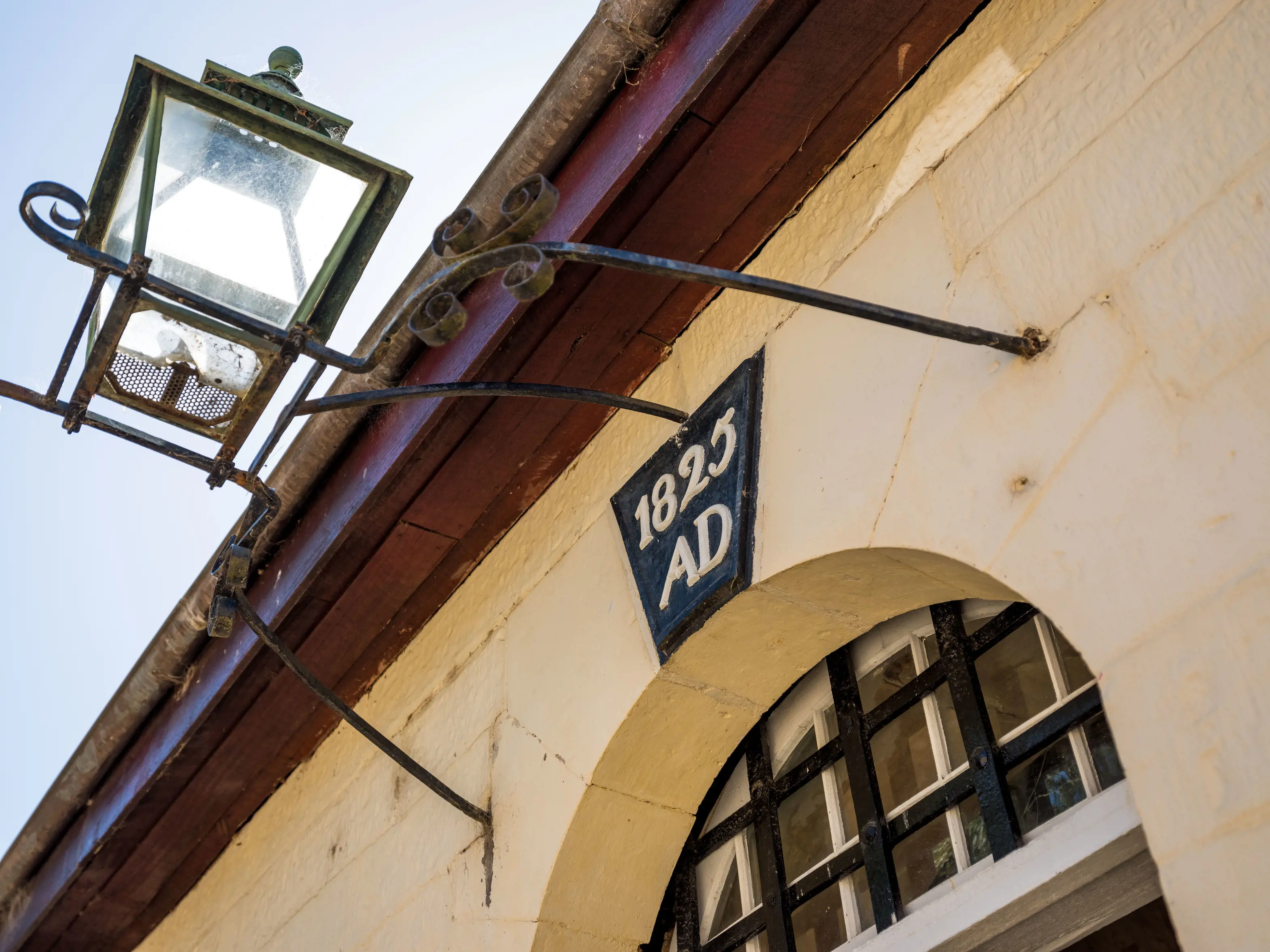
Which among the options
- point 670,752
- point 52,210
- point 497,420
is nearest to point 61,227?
point 52,210

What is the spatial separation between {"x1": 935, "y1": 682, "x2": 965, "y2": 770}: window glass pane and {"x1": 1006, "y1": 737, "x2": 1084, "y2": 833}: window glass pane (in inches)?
4.6

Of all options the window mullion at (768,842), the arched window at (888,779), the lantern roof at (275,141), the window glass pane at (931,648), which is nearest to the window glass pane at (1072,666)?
the arched window at (888,779)

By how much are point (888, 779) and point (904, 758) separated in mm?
46

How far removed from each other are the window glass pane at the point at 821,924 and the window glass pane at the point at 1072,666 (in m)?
0.55

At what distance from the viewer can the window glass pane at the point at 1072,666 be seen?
1.79m

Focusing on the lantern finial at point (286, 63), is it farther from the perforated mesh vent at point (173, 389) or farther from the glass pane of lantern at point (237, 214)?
the perforated mesh vent at point (173, 389)

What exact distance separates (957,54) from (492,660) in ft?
5.17

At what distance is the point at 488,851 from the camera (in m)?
2.53

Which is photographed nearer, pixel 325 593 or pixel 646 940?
pixel 646 940

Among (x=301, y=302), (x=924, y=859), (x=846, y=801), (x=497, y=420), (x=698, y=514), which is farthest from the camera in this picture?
(x=497, y=420)

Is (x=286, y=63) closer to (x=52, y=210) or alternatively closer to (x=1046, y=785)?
(x=52, y=210)

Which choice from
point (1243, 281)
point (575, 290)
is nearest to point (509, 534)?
point (575, 290)

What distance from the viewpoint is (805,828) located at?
2230 millimetres

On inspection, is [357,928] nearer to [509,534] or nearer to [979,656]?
[509,534]
